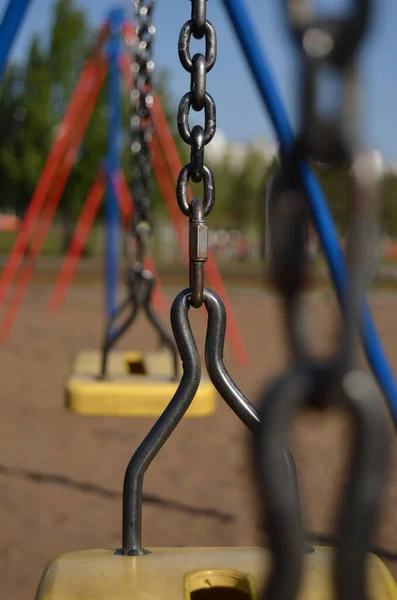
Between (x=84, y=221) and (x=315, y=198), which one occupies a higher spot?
(x=84, y=221)

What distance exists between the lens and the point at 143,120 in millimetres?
2016

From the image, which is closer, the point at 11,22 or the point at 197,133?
the point at 197,133

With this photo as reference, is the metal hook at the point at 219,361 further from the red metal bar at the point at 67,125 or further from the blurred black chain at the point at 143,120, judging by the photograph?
the red metal bar at the point at 67,125

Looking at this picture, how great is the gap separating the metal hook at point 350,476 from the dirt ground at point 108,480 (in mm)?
780

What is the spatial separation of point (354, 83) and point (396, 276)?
1733 centimetres

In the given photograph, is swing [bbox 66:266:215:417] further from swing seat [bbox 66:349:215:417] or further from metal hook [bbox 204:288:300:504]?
metal hook [bbox 204:288:300:504]

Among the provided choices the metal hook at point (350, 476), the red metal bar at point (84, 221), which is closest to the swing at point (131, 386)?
the metal hook at point (350, 476)

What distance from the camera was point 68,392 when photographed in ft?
6.26

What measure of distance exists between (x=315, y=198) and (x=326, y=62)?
4.17ft

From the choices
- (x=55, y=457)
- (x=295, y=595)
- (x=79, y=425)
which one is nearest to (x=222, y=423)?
(x=79, y=425)

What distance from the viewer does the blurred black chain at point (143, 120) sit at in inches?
71.2

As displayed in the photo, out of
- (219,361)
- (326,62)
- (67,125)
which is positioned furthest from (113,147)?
(326,62)

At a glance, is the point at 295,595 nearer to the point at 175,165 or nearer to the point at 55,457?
the point at 55,457

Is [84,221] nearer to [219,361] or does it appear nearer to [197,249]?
[197,249]
